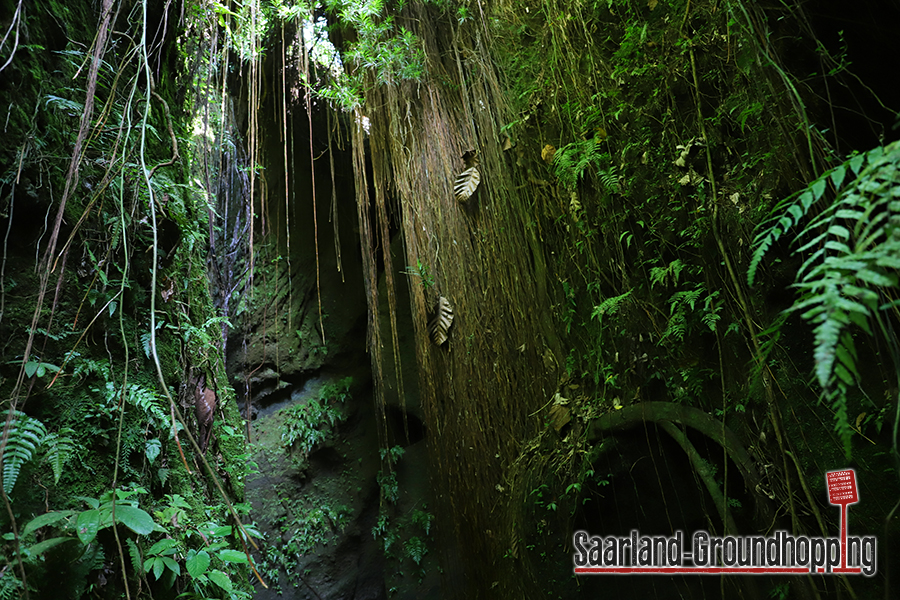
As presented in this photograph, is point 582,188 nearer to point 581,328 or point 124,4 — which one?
point 581,328

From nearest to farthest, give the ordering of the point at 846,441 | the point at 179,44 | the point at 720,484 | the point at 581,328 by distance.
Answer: the point at 846,441 → the point at 720,484 → the point at 179,44 → the point at 581,328

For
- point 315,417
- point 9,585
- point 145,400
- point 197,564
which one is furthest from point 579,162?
point 315,417

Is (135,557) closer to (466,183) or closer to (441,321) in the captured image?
(441,321)

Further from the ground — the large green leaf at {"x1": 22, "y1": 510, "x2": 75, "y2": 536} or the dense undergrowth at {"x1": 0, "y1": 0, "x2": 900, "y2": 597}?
the dense undergrowth at {"x1": 0, "y1": 0, "x2": 900, "y2": 597}

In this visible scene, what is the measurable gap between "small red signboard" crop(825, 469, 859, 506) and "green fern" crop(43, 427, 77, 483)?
2357 millimetres

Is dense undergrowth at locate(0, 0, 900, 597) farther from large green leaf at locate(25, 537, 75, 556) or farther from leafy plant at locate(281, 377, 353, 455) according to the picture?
leafy plant at locate(281, 377, 353, 455)

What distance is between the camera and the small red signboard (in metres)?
1.61

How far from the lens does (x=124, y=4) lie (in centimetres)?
203

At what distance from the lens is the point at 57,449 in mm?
1398

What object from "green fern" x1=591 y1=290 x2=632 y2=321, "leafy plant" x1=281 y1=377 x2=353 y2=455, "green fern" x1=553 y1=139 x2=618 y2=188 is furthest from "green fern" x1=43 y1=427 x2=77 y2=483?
"leafy plant" x1=281 y1=377 x2=353 y2=455

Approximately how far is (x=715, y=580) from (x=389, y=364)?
367 centimetres

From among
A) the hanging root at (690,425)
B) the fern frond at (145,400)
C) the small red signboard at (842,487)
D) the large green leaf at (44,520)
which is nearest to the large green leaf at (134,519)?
the large green leaf at (44,520)

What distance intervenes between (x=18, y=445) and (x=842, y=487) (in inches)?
96.4

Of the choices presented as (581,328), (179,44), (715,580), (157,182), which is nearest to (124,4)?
(179,44)
